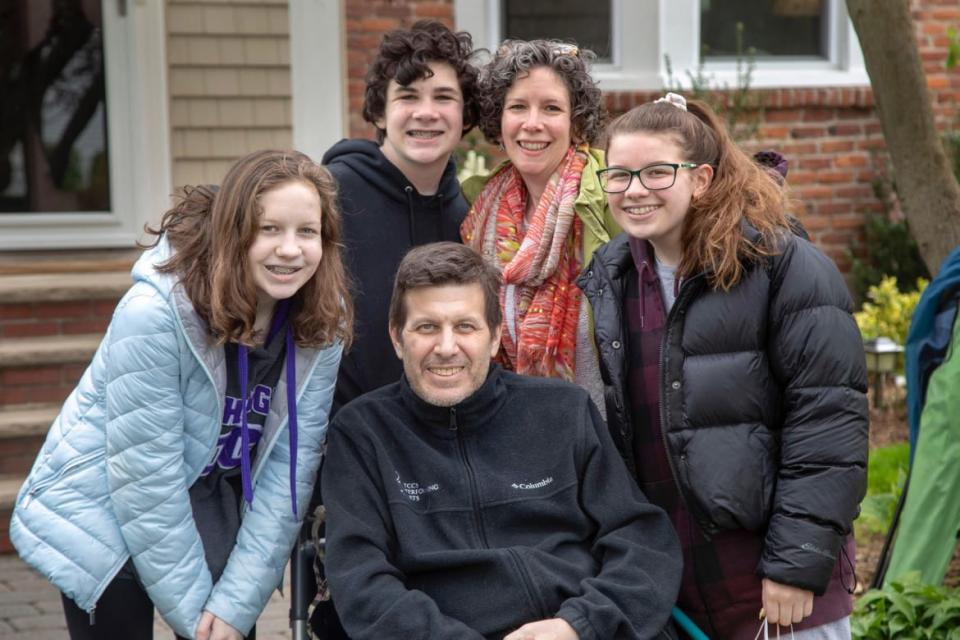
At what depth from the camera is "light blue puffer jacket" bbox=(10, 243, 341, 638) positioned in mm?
2973

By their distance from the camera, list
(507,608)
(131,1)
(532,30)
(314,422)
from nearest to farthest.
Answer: (507,608) → (314,422) → (131,1) → (532,30)

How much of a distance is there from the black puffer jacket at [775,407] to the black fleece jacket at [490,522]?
0.22 meters

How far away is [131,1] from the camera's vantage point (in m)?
7.12

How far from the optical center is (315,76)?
7.36 metres

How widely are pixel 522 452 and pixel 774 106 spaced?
591cm

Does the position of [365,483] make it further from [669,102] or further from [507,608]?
[669,102]

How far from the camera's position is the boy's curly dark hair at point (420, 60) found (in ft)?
11.6

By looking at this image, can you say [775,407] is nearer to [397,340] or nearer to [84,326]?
[397,340]

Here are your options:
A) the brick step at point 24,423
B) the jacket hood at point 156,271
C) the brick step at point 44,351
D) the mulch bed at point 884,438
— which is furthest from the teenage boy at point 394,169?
the brick step at point 44,351

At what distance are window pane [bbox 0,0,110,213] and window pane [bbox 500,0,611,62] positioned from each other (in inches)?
102

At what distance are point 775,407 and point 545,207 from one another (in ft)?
2.73

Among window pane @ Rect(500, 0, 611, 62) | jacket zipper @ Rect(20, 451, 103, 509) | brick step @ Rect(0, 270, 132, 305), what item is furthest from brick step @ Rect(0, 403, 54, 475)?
window pane @ Rect(500, 0, 611, 62)

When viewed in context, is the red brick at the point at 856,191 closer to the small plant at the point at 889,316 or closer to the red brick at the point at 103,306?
the small plant at the point at 889,316

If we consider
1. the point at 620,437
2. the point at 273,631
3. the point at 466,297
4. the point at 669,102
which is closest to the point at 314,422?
the point at 466,297
